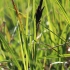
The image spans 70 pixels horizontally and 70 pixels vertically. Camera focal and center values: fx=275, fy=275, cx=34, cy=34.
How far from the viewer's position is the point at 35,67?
1086 millimetres

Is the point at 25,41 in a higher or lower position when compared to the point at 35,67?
higher

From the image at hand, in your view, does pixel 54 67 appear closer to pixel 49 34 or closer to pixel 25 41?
pixel 49 34

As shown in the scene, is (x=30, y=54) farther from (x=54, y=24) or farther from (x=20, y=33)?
(x=54, y=24)

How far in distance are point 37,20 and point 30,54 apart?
16 centimetres

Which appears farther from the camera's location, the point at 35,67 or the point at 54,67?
the point at 54,67

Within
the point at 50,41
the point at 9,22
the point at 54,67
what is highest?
the point at 9,22

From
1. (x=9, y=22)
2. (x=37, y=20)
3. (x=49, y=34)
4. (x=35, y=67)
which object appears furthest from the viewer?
(x=9, y=22)

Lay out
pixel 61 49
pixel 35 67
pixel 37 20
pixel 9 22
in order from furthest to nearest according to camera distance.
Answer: pixel 9 22, pixel 61 49, pixel 35 67, pixel 37 20

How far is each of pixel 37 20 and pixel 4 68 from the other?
1.13 feet

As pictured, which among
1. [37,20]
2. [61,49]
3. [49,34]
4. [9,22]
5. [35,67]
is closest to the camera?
[37,20]

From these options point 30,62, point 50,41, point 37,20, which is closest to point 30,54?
point 30,62

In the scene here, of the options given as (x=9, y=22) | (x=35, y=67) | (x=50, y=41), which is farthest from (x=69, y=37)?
(x=9, y=22)

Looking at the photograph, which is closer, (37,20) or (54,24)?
(37,20)

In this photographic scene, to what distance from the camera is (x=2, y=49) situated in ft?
4.13
